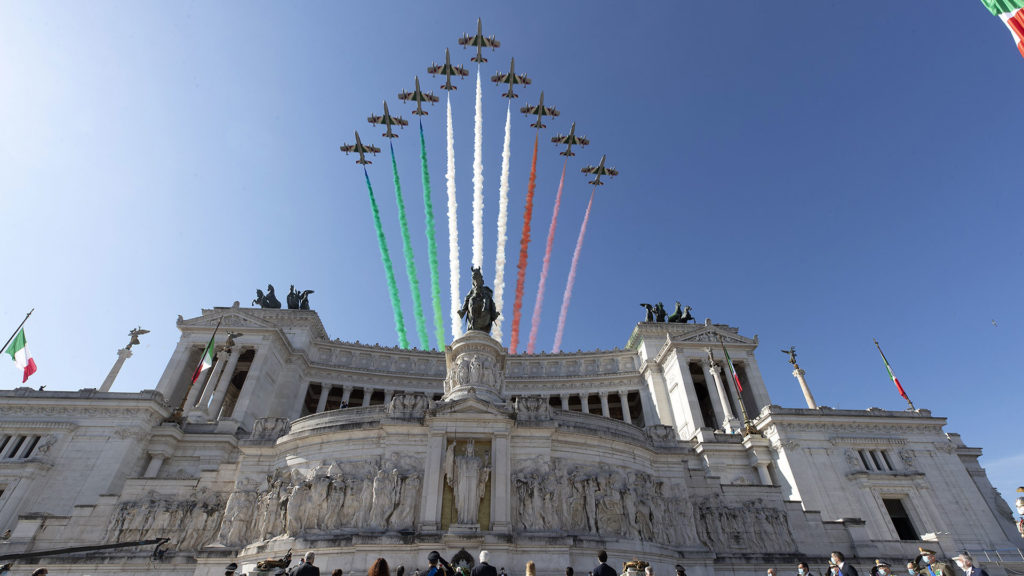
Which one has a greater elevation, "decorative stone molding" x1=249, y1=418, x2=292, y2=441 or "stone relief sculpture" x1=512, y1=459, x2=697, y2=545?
"decorative stone molding" x1=249, y1=418, x2=292, y2=441

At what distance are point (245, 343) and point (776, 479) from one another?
164 ft

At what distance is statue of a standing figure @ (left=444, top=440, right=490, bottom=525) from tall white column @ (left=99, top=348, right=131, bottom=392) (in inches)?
1455

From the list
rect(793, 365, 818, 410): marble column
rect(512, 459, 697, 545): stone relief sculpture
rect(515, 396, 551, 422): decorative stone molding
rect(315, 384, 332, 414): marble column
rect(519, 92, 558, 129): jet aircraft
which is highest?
rect(519, 92, 558, 129): jet aircraft

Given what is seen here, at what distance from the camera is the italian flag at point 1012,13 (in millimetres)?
16484

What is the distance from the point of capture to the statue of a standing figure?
2030 cm

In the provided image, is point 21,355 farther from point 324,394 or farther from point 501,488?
point 501,488

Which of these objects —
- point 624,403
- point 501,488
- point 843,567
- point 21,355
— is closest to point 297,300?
point 21,355

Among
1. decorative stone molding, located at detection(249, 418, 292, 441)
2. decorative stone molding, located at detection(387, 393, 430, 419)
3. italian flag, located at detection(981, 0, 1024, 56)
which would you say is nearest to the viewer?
italian flag, located at detection(981, 0, 1024, 56)

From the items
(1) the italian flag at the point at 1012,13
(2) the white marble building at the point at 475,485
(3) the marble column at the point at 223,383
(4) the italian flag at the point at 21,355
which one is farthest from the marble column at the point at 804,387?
(4) the italian flag at the point at 21,355

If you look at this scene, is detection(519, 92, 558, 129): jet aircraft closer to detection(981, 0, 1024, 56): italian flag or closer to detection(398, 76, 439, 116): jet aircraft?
detection(398, 76, 439, 116): jet aircraft

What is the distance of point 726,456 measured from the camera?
40344 mm

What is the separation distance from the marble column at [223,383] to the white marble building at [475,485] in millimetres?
3237

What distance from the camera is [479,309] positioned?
98.1 feet

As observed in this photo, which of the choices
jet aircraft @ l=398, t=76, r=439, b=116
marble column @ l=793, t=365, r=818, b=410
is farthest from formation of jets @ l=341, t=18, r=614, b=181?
marble column @ l=793, t=365, r=818, b=410
